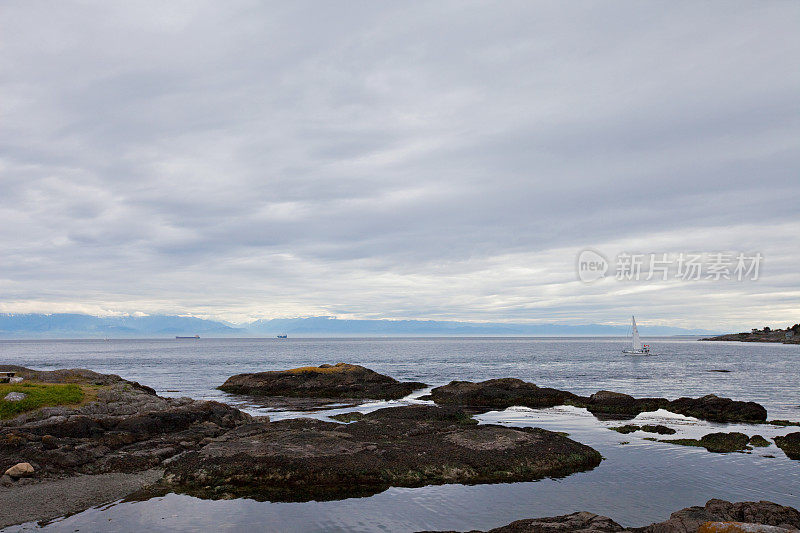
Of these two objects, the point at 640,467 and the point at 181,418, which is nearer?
the point at 640,467

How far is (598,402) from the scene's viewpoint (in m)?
42.1

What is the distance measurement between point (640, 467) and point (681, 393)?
1526 inches

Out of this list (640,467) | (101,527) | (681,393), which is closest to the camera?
(101,527)

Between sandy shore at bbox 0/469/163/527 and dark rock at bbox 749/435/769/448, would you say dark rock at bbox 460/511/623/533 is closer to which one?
sandy shore at bbox 0/469/163/527

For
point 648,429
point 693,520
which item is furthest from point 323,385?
point 693,520

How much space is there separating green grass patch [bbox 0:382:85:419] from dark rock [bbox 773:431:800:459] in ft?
123

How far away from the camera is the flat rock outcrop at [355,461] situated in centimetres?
1886

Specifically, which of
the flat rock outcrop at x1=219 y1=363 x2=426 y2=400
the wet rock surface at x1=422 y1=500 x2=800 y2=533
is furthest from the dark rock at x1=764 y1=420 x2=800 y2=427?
the flat rock outcrop at x1=219 y1=363 x2=426 y2=400

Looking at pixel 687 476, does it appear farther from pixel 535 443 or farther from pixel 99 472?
pixel 99 472

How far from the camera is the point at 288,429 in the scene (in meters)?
25.9

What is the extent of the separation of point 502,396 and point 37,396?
3583 centimetres

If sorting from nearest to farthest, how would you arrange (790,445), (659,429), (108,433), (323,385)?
(108,433), (790,445), (659,429), (323,385)

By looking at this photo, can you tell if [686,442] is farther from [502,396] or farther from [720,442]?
[502,396]

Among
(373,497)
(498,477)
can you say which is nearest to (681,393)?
(498,477)
